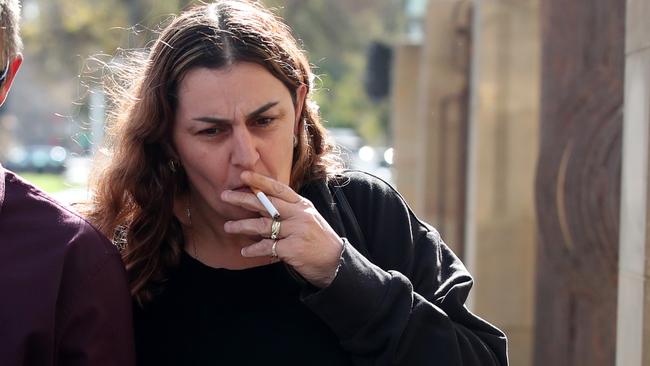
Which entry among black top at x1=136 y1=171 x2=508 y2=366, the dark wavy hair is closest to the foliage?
the dark wavy hair

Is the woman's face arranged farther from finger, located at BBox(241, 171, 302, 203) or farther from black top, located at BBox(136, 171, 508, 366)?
black top, located at BBox(136, 171, 508, 366)

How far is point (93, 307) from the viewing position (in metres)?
2.29

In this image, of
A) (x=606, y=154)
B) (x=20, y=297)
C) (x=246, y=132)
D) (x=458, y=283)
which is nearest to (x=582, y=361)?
(x=606, y=154)

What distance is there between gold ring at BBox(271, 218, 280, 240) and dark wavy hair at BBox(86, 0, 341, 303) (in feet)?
1.21

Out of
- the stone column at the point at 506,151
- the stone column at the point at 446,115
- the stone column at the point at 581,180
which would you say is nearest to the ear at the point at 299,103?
the stone column at the point at 581,180

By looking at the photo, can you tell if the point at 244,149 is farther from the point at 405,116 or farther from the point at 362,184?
the point at 405,116

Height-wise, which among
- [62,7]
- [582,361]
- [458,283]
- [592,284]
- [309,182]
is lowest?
[582,361]

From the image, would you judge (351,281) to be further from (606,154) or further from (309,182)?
(606,154)

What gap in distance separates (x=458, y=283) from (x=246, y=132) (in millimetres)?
602

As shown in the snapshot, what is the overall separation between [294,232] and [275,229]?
4cm

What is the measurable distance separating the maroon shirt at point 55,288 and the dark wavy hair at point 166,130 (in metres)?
0.31

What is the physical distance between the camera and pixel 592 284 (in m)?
5.12

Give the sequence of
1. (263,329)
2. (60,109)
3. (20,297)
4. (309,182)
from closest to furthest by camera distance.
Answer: (20,297) < (263,329) < (309,182) < (60,109)

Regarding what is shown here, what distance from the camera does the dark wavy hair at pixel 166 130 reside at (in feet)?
8.70
